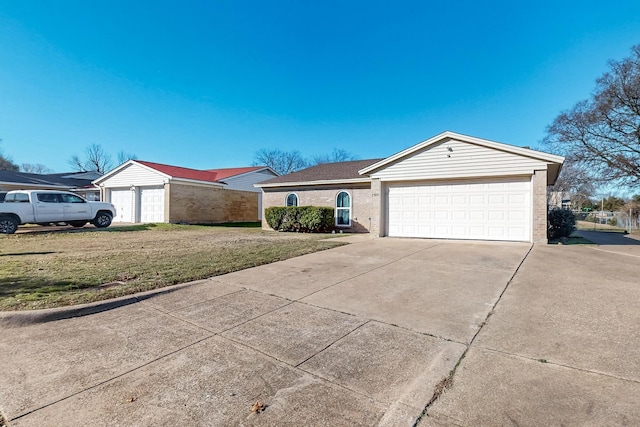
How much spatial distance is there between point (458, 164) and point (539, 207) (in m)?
2.87

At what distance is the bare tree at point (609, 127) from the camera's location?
20.0 m

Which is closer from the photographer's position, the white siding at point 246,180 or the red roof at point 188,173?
the red roof at point 188,173

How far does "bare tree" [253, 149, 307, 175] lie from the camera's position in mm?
53531

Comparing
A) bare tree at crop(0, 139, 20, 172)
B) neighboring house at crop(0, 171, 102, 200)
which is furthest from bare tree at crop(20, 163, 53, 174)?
neighboring house at crop(0, 171, 102, 200)

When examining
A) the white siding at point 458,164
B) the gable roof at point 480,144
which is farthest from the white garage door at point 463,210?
the gable roof at point 480,144

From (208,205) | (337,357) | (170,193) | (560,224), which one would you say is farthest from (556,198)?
(337,357)

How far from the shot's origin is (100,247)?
9.54 meters

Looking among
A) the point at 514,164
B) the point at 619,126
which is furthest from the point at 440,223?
the point at 619,126

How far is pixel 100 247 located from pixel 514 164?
45.3ft

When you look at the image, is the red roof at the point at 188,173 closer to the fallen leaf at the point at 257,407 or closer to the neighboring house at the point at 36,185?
the neighboring house at the point at 36,185

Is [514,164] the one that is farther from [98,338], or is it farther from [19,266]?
[19,266]

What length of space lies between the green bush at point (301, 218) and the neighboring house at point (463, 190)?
3299 millimetres

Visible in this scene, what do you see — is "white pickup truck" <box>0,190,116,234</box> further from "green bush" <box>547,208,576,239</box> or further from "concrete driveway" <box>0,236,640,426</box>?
"green bush" <box>547,208,576,239</box>

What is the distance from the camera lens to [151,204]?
805 inches
